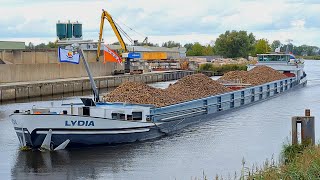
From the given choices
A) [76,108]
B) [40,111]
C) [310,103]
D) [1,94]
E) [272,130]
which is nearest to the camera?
[40,111]

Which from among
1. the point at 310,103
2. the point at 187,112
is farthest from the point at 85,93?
the point at 187,112

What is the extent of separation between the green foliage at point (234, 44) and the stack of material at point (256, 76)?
79221mm

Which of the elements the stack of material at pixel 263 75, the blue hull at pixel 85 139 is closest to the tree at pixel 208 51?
the stack of material at pixel 263 75

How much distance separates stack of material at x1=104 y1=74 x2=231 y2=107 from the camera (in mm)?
24975

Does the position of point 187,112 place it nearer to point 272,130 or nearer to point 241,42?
point 272,130

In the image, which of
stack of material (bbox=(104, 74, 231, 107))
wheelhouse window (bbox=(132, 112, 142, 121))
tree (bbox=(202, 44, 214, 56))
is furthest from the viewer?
tree (bbox=(202, 44, 214, 56))

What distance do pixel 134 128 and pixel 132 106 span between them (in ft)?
3.81

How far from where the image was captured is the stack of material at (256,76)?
44812mm

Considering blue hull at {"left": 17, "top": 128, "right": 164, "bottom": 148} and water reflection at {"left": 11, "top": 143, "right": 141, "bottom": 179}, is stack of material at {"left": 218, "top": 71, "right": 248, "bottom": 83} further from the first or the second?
water reflection at {"left": 11, "top": 143, "right": 141, "bottom": 179}

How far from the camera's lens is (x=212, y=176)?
17.2 m

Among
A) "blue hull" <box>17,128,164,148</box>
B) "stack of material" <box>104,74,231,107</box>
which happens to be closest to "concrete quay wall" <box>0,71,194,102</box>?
"stack of material" <box>104,74,231,107</box>

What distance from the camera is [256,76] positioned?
46.6 meters

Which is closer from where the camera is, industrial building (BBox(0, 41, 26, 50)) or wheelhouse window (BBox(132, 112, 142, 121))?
wheelhouse window (BBox(132, 112, 142, 121))

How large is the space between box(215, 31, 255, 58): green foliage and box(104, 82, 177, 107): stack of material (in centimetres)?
10430
